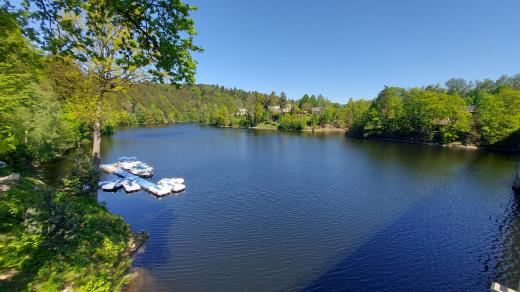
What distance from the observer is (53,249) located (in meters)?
13.3

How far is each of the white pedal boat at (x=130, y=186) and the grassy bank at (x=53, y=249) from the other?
1497cm

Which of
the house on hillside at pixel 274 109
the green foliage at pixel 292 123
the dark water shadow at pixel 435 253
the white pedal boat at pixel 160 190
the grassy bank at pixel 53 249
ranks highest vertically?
the house on hillside at pixel 274 109

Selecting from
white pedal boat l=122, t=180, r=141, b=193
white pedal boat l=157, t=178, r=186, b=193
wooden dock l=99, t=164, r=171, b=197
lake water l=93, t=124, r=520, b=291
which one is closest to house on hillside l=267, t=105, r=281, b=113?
lake water l=93, t=124, r=520, b=291

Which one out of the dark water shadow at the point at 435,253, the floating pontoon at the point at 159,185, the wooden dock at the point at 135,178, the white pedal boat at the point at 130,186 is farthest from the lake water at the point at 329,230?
the white pedal boat at the point at 130,186

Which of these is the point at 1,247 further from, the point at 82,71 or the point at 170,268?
the point at 82,71

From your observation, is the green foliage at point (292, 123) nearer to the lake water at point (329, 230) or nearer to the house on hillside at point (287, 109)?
the house on hillside at point (287, 109)

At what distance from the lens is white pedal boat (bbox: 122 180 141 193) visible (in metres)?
33.3

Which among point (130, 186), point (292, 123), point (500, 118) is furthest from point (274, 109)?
point (130, 186)

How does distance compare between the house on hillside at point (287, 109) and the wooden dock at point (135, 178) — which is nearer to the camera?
the wooden dock at point (135, 178)

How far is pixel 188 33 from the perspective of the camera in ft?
25.0

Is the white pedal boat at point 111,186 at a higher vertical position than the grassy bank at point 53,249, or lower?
lower

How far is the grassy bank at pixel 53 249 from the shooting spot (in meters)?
11.5

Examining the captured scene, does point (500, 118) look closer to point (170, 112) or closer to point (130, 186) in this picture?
point (130, 186)

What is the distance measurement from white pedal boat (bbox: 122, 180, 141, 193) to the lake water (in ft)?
4.34
